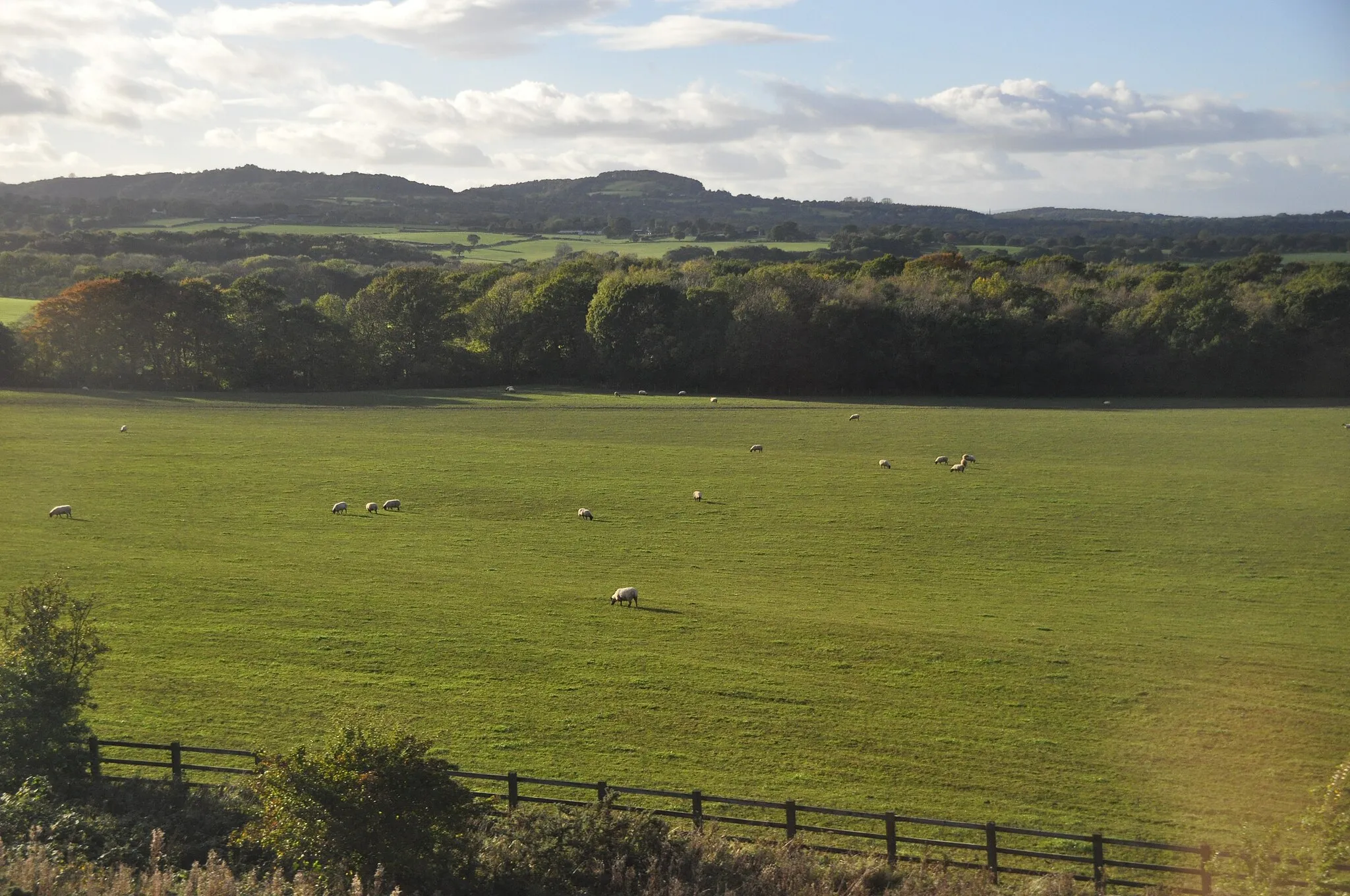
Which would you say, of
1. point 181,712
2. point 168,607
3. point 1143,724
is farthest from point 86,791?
point 1143,724

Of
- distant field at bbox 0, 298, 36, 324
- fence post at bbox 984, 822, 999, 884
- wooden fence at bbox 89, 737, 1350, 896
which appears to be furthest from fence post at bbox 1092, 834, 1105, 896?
distant field at bbox 0, 298, 36, 324

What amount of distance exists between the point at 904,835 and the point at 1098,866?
9.69 ft

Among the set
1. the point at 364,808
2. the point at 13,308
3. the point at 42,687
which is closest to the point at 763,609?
the point at 364,808

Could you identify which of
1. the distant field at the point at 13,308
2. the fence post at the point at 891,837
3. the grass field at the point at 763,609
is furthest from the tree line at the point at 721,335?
the fence post at the point at 891,837

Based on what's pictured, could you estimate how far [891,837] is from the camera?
44.9 ft

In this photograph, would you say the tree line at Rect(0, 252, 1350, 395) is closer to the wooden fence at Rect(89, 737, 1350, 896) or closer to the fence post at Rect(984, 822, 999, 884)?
the wooden fence at Rect(89, 737, 1350, 896)

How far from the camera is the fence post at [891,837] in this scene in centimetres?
1360

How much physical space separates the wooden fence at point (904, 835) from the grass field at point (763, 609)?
0.76m

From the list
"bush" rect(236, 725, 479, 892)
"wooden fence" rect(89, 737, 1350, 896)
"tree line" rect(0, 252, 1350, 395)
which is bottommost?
"wooden fence" rect(89, 737, 1350, 896)

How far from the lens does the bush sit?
12.3 m

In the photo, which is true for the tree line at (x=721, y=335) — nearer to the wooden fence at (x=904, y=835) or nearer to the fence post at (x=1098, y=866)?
the wooden fence at (x=904, y=835)

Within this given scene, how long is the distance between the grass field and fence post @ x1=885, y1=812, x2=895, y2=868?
8.82 ft

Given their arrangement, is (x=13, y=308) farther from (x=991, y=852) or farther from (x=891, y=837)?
(x=991, y=852)

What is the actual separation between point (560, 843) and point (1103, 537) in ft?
86.9
